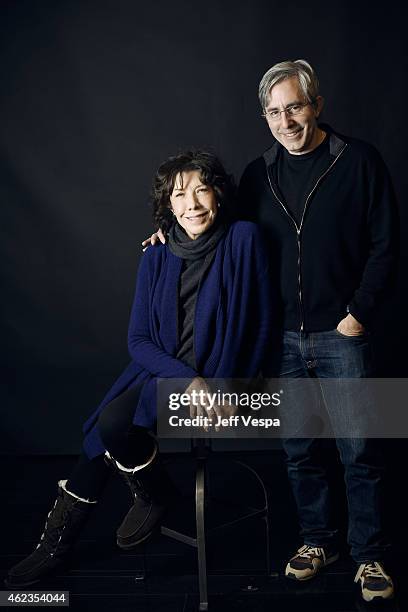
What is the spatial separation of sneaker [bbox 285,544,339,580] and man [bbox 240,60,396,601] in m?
0.15

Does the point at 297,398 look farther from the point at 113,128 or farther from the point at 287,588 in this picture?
the point at 113,128

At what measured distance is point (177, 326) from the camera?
212cm

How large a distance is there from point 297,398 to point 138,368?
51 centimetres

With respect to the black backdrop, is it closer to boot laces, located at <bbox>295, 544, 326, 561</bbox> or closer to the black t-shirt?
the black t-shirt

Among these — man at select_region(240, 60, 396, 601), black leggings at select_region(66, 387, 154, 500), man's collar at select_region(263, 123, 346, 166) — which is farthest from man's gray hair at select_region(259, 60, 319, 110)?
black leggings at select_region(66, 387, 154, 500)

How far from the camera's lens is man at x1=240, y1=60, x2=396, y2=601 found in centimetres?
201

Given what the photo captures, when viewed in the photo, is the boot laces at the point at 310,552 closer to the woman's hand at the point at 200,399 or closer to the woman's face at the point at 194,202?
the woman's hand at the point at 200,399

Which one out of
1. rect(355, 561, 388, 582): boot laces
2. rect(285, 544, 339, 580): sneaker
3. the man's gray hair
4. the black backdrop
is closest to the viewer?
the man's gray hair

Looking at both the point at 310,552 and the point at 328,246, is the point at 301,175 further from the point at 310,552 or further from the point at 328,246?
the point at 310,552

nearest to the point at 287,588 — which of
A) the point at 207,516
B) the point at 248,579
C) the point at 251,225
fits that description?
the point at 248,579

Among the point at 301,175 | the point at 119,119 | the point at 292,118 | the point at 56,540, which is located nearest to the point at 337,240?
the point at 301,175

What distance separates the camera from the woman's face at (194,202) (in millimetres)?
2061

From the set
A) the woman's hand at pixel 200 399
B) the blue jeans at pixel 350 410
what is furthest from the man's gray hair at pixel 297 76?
the woman's hand at pixel 200 399

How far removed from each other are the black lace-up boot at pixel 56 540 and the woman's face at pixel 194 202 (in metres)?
0.94
